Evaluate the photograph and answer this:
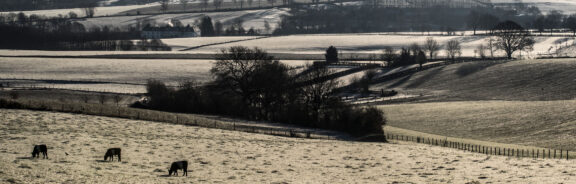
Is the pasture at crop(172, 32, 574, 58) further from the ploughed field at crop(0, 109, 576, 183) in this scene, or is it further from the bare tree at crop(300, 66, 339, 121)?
the ploughed field at crop(0, 109, 576, 183)

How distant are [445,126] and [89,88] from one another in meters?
A: 43.3

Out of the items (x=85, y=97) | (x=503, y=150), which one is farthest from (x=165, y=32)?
(x=503, y=150)

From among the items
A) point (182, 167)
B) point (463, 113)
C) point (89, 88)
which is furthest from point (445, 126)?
point (89, 88)

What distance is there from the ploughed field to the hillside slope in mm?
36091

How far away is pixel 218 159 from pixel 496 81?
193 feet

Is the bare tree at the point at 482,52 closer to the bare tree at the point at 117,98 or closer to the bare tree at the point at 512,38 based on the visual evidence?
the bare tree at the point at 512,38

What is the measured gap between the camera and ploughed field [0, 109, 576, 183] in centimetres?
2922

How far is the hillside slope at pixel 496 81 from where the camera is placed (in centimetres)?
7744

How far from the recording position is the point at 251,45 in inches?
6181

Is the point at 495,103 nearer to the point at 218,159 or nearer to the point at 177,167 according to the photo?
the point at 218,159

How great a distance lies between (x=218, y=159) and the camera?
1371 inches

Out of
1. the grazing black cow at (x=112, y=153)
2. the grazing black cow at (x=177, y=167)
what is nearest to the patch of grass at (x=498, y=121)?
the grazing black cow at (x=177, y=167)

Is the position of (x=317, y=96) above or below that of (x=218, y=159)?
above

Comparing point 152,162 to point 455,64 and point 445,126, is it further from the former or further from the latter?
point 455,64
